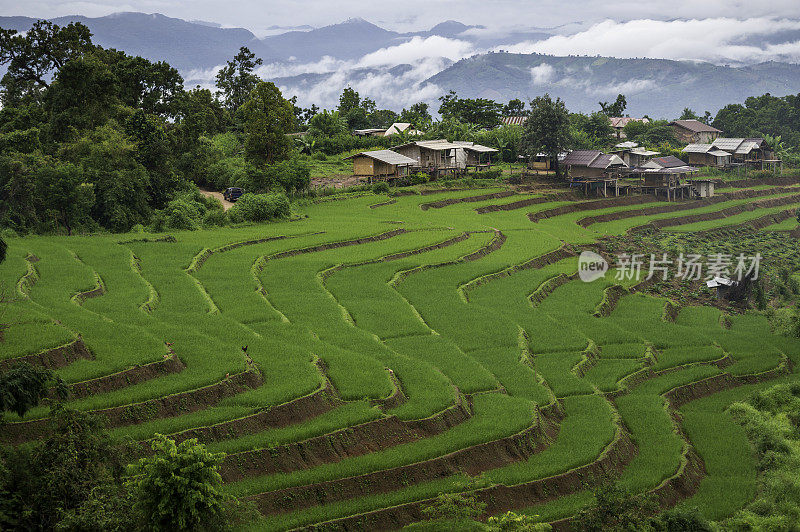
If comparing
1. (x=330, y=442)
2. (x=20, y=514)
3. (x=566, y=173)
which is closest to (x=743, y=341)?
(x=330, y=442)

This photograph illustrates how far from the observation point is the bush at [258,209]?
53.0 m

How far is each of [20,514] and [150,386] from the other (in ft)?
22.0

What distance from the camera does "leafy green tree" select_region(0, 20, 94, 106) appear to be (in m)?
57.4

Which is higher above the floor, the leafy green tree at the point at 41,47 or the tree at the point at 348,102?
the leafy green tree at the point at 41,47

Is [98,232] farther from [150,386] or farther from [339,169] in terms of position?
[339,169]

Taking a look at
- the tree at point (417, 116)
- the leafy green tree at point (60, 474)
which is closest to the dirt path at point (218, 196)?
the tree at point (417, 116)

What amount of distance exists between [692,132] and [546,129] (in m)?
44.2

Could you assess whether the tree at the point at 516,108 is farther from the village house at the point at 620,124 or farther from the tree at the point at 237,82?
the tree at the point at 237,82

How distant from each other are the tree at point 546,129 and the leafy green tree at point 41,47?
130 ft

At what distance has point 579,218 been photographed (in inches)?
2574

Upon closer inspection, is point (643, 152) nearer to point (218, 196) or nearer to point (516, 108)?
point (516, 108)

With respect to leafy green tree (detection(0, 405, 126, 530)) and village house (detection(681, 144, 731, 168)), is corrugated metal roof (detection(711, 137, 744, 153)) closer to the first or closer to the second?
village house (detection(681, 144, 731, 168))

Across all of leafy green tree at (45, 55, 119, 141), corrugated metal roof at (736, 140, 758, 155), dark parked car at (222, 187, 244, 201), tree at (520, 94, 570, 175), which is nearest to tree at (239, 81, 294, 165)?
dark parked car at (222, 187, 244, 201)

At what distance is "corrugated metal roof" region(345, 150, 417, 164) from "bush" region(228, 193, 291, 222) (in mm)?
16403
